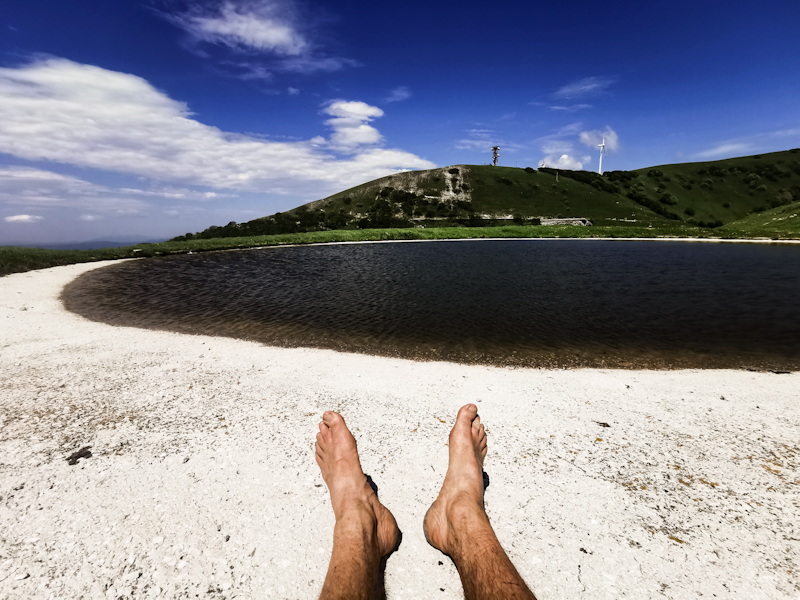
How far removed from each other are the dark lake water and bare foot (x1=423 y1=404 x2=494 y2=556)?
18.1 feet

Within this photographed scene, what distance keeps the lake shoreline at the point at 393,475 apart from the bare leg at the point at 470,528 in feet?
1.27

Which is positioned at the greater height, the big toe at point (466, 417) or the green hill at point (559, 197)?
the green hill at point (559, 197)

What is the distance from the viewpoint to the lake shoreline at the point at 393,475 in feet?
11.7

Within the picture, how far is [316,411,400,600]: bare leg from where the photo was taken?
2973 millimetres

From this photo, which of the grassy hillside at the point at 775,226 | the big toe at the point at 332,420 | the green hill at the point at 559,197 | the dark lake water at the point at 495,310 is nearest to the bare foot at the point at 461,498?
the big toe at the point at 332,420

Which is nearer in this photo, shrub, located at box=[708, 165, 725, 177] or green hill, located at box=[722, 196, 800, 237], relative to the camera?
green hill, located at box=[722, 196, 800, 237]

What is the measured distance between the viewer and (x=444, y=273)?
27.8 m

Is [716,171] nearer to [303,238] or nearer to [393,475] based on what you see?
[303,238]

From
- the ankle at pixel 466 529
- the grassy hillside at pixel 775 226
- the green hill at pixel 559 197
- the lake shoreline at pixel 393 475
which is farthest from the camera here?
the green hill at pixel 559 197

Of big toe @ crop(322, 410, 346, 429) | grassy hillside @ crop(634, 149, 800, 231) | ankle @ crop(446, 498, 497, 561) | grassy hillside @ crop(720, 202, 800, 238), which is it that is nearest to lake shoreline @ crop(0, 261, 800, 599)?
ankle @ crop(446, 498, 497, 561)

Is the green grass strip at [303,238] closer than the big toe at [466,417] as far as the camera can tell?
No

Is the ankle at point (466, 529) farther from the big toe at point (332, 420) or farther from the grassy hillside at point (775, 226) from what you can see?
the grassy hillside at point (775, 226)

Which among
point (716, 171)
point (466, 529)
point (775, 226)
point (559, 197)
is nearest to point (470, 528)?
point (466, 529)

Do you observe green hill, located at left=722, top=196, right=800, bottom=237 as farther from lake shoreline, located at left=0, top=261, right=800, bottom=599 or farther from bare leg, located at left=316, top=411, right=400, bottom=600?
A: bare leg, located at left=316, top=411, right=400, bottom=600
